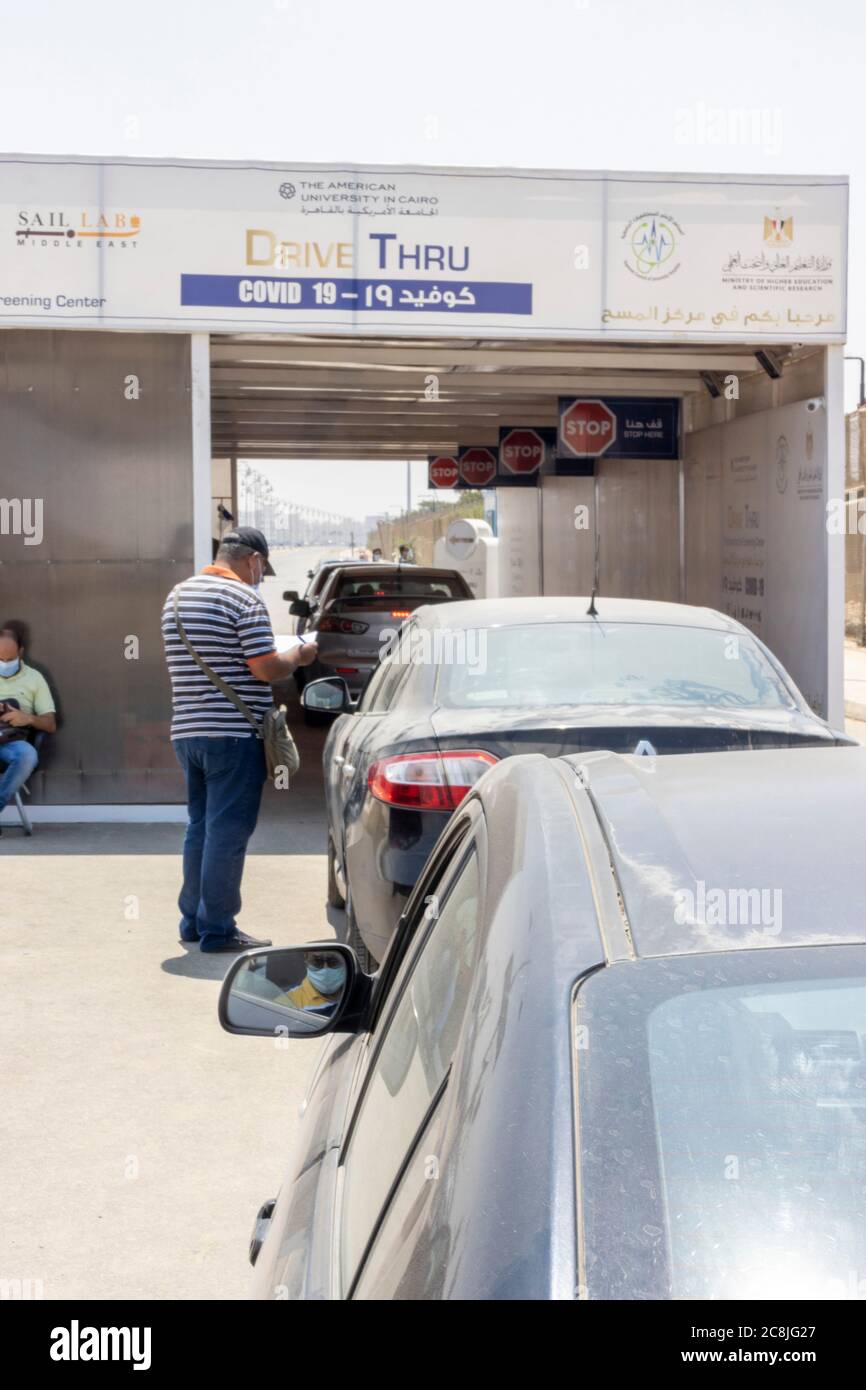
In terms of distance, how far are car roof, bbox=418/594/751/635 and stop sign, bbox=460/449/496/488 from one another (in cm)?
1782

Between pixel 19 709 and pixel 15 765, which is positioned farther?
pixel 19 709

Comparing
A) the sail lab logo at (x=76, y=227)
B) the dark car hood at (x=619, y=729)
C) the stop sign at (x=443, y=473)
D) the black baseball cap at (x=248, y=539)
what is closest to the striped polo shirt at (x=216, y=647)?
the black baseball cap at (x=248, y=539)

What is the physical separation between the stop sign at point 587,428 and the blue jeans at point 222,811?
10.2 m

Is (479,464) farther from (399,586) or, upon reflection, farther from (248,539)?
(248,539)

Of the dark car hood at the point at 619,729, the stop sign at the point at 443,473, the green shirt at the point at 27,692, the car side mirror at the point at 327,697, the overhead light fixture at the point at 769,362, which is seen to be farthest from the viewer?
the stop sign at the point at 443,473

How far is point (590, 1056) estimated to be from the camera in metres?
A: 1.52

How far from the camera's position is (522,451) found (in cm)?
2278

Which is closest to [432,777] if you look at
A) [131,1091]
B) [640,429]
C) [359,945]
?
[359,945]

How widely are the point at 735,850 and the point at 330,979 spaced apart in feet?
4.10

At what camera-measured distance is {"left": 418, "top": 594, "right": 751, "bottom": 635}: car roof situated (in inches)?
258

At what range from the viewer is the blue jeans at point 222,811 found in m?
7.41

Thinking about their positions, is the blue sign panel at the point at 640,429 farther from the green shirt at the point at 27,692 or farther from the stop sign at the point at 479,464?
the green shirt at the point at 27,692

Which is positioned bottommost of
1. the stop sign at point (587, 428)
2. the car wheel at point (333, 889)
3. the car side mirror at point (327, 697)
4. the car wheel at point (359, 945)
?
the car wheel at point (333, 889)
